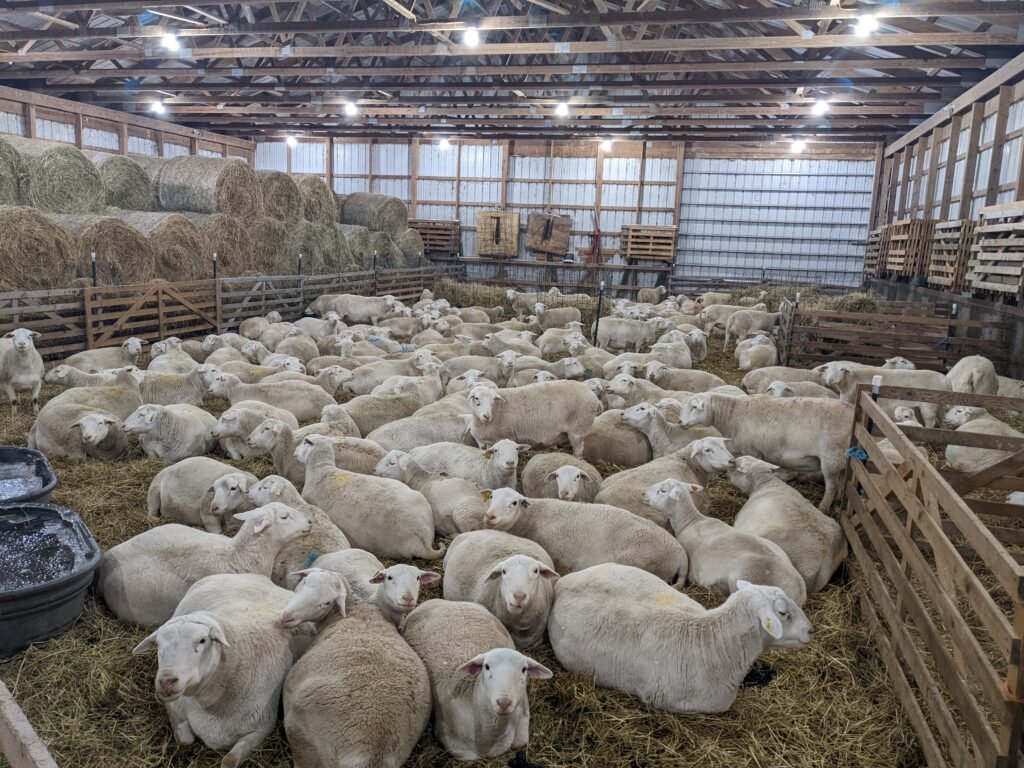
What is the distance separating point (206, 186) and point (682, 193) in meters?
19.7

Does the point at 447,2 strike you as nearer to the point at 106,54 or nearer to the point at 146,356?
the point at 106,54

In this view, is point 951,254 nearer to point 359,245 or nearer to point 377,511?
point 377,511

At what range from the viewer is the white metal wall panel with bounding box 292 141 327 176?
31547 millimetres

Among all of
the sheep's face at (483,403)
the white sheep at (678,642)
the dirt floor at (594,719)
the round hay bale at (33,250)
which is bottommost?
the dirt floor at (594,719)

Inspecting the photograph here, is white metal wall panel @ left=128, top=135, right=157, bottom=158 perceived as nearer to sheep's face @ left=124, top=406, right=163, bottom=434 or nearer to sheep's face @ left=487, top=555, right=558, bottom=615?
sheep's face @ left=124, top=406, right=163, bottom=434

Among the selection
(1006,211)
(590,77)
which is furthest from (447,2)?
(1006,211)

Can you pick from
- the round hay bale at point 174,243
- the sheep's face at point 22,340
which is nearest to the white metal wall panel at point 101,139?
the round hay bale at point 174,243

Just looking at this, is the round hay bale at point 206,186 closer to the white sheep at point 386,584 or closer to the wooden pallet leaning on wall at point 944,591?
the white sheep at point 386,584

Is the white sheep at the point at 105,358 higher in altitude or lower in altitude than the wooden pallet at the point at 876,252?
lower

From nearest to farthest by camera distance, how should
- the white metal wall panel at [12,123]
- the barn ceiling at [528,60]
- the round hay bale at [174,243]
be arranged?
the barn ceiling at [528,60]
the round hay bale at [174,243]
the white metal wall panel at [12,123]

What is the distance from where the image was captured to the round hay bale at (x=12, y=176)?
12.0 metres

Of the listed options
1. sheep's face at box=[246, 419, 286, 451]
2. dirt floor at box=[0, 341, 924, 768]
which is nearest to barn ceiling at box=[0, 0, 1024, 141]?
sheep's face at box=[246, 419, 286, 451]

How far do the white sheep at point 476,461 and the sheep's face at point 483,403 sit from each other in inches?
18.2

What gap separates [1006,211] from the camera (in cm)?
1112
